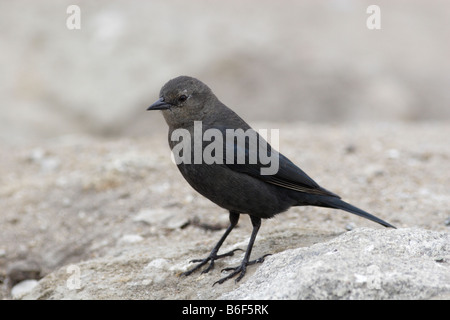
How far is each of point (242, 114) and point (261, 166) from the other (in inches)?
211

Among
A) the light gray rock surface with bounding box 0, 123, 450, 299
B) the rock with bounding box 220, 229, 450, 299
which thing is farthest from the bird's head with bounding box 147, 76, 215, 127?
the rock with bounding box 220, 229, 450, 299

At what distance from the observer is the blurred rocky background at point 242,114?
405 cm

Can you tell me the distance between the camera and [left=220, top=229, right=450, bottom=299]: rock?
327 centimetres

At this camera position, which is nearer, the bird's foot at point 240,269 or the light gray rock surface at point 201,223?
the light gray rock surface at point 201,223

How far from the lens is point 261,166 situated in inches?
183

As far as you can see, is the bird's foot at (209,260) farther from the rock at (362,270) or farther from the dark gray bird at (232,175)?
the rock at (362,270)

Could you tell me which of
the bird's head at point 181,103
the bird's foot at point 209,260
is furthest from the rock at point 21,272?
the bird's head at point 181,103

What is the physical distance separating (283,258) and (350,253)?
0.47 m

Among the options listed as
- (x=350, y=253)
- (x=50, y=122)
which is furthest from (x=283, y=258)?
(x=50, y=122)

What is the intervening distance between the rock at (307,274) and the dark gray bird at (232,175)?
0.21 metres

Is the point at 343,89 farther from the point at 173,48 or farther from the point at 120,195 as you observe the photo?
the point at 120,195

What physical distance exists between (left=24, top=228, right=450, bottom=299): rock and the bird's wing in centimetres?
45

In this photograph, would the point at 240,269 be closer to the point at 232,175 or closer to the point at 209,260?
the point at 209,260

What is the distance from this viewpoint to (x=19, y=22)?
431 inches
